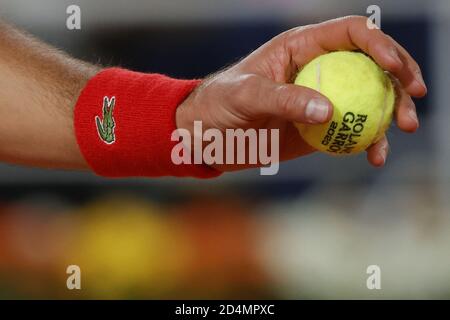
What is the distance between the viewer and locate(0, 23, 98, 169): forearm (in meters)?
1.67

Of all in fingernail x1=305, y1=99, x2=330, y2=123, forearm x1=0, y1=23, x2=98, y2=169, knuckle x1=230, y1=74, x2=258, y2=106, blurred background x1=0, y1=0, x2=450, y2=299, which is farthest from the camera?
blurred background x1=0, y1=0, x2=450, y2=299

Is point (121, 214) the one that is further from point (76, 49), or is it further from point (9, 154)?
point (9, 154)

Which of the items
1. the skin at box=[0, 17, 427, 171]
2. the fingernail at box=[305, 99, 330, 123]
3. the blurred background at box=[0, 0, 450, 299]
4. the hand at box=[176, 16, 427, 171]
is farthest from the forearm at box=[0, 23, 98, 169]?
the blurred background at box=[0, 0, 450, 299]

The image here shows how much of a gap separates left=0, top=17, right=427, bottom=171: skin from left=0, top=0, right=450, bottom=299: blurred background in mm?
1989

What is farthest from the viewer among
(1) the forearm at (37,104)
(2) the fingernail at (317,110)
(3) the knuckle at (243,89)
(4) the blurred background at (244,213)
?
(4) the blurred background at (244,213)

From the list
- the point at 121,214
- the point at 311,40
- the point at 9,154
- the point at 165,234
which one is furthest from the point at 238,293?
the point at 311,40

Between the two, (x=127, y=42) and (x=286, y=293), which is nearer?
(x=286, y=293)

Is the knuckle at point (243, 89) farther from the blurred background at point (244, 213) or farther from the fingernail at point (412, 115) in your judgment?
the blurred background at point (244, 213)

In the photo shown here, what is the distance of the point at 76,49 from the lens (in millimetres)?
4148

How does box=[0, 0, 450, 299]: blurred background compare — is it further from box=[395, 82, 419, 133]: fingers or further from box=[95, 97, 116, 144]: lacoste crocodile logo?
box=[395, 82, 419, 133]: fingers

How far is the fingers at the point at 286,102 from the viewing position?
50.4 inches

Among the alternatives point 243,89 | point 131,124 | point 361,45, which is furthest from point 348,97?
point 131,124

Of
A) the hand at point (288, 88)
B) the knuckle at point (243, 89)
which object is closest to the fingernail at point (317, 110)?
the hand at point (288, 88)

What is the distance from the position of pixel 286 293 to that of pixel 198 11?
1.49m
